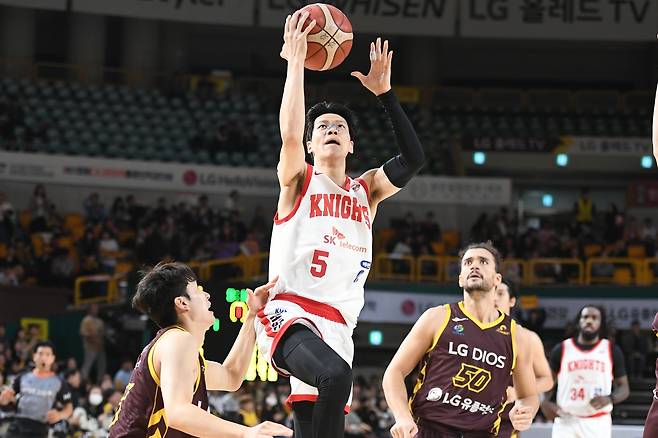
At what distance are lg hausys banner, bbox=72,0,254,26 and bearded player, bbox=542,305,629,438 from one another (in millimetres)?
16819

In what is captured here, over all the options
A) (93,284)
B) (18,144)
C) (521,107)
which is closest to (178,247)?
(93,284)

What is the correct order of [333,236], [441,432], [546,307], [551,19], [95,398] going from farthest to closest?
[551,19]
[546,307]
[95,398]
[441,432]
[333,236]

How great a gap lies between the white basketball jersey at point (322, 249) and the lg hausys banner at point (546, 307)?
14.6 m

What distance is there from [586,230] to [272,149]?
7224 millimetres

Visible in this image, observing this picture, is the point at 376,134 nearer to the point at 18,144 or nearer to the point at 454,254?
the point at 454,254

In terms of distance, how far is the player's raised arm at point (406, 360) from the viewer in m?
6.05

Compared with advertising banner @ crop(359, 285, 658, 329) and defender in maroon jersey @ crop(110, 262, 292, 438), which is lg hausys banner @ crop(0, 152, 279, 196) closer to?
advertising banner @ crop(359, 285, 658, 329)

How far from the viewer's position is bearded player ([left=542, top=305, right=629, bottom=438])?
33.6 feet

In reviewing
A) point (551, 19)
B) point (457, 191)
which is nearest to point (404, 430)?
point (457, 191)

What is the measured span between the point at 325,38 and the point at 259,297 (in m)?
1.44

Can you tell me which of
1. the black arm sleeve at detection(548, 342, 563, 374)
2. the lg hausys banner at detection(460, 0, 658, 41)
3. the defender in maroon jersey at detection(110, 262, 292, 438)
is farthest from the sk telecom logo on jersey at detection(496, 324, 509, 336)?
the lg hausys banner at detection(460, 0, 658, 41)

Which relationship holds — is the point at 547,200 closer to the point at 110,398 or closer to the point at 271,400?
the point at 271,400

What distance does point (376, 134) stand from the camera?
27.0m

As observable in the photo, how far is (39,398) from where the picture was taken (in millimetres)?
11047
